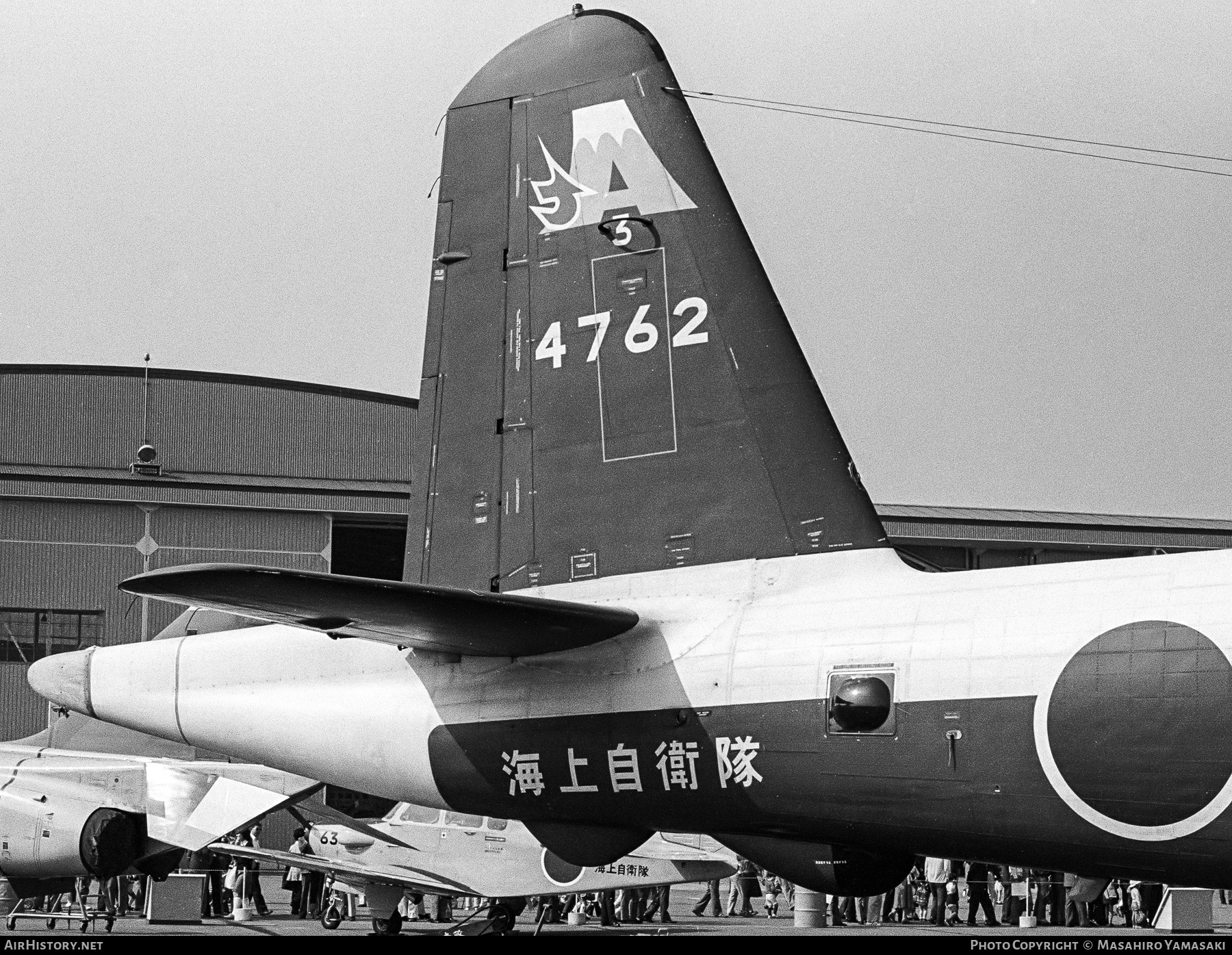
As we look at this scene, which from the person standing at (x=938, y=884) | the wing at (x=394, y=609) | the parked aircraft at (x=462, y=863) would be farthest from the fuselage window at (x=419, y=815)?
the wing at (x=394, y=609)

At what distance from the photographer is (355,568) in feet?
161

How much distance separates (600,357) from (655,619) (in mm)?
1978

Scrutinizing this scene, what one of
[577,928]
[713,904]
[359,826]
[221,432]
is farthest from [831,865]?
[221,432]

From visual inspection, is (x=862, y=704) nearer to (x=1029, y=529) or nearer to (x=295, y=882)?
(x=295, y=882)

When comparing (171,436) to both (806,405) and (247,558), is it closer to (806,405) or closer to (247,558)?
(247,558)

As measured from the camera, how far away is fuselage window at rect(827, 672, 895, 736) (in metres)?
8.26

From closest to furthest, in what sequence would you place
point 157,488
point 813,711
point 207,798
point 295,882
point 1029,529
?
point 813,711 < point 207,798 < point 295,882 < point 157,488 < point 1029,529

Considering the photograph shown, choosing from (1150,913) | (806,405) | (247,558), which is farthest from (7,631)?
(806,405)

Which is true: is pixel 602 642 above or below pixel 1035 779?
above

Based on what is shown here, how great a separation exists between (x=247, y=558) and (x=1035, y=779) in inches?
1257

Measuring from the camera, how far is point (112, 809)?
19875 millimetres

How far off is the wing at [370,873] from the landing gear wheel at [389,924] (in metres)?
0.68

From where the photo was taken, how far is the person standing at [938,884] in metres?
24.8
